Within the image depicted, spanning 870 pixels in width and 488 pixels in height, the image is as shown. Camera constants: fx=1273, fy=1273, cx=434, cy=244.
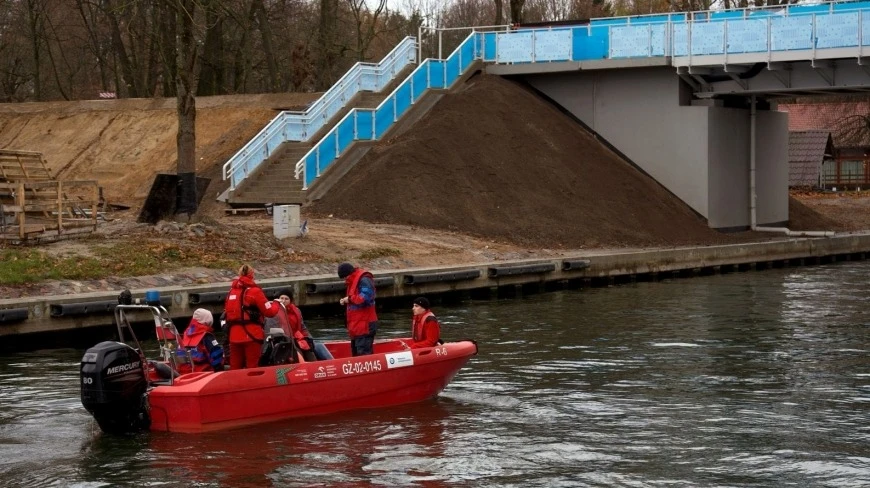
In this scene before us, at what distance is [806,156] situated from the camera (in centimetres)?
6881

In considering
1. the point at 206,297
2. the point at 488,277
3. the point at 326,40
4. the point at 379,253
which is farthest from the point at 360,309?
the point at 326,40

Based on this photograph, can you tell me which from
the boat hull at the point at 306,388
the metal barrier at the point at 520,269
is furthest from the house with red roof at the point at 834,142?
the boat hull at the point at 306,388

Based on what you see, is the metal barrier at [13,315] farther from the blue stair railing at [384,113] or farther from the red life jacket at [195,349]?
the blue stair railing at [384,113]

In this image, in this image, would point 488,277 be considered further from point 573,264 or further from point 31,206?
point 31,206

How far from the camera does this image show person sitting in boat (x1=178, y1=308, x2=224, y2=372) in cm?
1622

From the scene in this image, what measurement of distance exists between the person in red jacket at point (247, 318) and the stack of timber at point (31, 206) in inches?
466

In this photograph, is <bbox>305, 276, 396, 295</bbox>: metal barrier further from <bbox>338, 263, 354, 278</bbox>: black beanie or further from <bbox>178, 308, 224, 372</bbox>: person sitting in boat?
<bbox>178, 308, 224, 372</bbox>: person sitting in boat

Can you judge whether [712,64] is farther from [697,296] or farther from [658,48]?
[697,296]

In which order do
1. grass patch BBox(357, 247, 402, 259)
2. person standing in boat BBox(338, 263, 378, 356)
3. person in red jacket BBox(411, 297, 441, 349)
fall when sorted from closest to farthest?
person standing in boat BBox(338, 263, 378, 356)
person in red jacket BBox(411, 297, 441, 349)
grass patch BBox(357, 247, 402, 259)

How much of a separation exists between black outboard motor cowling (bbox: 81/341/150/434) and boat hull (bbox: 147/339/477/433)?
0.26m

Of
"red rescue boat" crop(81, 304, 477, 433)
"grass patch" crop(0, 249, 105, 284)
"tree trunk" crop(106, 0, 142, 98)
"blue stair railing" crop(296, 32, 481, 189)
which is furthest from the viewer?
"tree trunk" crop(106, 0, 142, 98)

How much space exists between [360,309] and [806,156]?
2187 inches

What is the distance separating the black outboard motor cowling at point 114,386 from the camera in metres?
14.9

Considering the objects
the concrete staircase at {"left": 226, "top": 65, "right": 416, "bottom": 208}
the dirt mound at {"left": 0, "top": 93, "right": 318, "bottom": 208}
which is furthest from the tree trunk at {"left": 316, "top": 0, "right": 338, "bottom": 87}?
the concrete staircase at {"left": 226, "top": 65, "right": 416, "bottom": 208}
